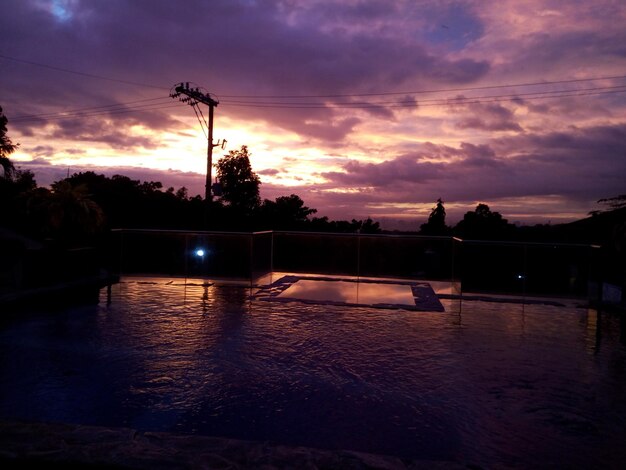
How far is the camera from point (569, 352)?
6.19 metres

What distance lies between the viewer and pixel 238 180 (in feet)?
82.5

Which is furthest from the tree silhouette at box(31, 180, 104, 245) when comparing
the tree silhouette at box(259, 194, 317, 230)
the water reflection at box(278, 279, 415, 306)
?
the tree silhouette at box(259, 194, 317, 230)

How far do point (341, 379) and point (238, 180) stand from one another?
2113 centimetres

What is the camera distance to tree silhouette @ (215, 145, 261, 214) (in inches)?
986

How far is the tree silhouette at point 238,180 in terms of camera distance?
82.2 feet

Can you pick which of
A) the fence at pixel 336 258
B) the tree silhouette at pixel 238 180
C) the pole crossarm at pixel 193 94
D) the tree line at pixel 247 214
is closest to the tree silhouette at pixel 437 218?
the tree line at pixel 247 214

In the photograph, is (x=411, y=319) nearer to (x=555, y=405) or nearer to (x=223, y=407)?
(x=555, y=405)

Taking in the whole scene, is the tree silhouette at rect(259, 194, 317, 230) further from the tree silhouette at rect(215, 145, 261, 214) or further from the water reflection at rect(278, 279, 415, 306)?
the water reflection at rect(278, 279, 415, 306)

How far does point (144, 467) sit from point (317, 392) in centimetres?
193

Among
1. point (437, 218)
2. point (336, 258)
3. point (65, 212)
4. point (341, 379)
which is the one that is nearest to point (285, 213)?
point (437, 218)

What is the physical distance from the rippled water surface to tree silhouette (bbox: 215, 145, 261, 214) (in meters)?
17.1

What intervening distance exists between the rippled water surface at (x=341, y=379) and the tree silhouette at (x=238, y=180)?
1708 cm

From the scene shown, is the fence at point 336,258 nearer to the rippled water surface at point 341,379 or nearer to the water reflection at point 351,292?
the water reflection at point 351,292

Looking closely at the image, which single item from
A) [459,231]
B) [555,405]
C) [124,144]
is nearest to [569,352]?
[555,405]
